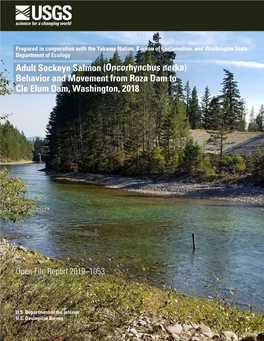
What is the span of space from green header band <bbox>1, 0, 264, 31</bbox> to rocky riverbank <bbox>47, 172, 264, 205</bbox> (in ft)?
102

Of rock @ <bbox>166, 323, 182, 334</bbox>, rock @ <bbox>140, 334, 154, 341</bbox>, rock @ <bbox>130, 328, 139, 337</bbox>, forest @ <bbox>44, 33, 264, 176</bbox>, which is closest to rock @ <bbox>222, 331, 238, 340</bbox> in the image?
rock @ <bbox>166, 323, 182, 334</bbox>

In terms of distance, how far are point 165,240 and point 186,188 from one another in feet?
85.0

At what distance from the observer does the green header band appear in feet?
22.7

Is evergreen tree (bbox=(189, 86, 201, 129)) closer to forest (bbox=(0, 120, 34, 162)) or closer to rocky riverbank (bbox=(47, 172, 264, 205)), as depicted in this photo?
rocky riverbank (bbox=(47, 172, 264, 205))

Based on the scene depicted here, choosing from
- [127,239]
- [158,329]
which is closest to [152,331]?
[158,329]

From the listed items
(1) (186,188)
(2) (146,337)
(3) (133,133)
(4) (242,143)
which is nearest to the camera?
(2) (146,337)

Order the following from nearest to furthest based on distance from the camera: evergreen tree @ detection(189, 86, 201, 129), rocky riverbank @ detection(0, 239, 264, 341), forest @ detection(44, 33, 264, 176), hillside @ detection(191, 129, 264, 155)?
rocky riverbank @ detection(0, 239, 264, 341) → forest @ detection(44, 33, 264, 176) → hillside @ detection(191, 129, 264, 155) → evergreen tree @ detection(189, 86, 201, 129)

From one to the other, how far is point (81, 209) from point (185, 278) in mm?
17252

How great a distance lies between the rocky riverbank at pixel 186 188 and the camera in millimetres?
38781

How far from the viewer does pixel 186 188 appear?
44219 millimetres

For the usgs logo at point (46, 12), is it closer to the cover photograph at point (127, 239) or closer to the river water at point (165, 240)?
the cover photograph at point (127, 239)

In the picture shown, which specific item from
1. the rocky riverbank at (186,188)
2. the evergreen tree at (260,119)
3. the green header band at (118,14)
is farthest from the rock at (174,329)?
the evergreen tree at (260,119)

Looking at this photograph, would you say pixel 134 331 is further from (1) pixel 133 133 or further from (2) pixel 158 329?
(1) pixel 133 133

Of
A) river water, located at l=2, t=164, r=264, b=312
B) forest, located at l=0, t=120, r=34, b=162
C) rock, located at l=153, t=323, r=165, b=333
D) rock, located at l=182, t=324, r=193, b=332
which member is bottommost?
river water, located at l=2, t=164, r=264, b=312
